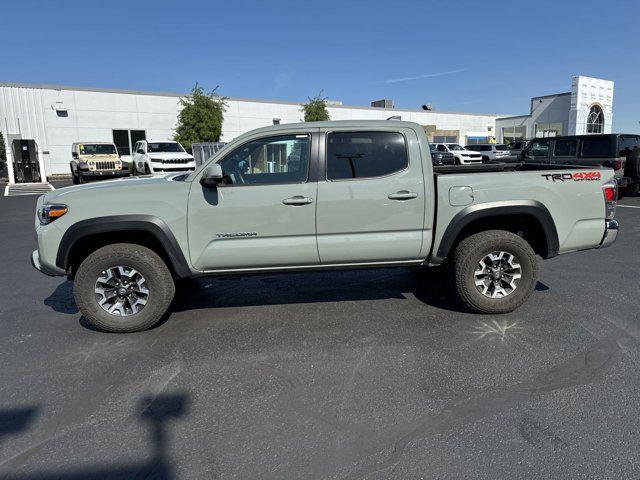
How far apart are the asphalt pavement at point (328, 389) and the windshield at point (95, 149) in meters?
17.7

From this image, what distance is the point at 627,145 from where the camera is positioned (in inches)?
474

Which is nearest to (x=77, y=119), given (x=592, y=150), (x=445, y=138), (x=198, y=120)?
(x=198, y=120)

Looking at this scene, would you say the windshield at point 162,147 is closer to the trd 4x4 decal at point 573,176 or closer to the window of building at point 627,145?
the window of building at point 627,145

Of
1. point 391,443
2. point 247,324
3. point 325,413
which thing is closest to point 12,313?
point 247,324

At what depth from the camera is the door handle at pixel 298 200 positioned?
4043 mm

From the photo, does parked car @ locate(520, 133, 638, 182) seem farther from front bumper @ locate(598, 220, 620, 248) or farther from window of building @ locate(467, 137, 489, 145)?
window of building @ locate(467, 137, 489, 145)

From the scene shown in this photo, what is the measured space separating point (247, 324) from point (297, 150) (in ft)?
5.66

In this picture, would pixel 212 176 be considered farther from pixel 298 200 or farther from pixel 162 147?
pixel 162 147

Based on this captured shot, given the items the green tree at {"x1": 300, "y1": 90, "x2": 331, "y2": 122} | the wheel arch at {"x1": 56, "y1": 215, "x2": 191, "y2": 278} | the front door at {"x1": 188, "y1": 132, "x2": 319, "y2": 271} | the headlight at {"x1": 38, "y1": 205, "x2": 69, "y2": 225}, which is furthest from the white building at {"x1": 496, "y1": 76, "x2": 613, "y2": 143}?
the headlight at {"x1": 38, "y1": 205, "x2": 69, "y2": 225}

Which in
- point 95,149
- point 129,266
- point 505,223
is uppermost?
point 95,149

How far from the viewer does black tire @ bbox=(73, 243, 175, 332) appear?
4055 mm

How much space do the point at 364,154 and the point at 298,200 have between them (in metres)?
0.78

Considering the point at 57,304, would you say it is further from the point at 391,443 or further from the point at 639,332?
the point at 639,332

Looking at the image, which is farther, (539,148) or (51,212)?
(539,148)
